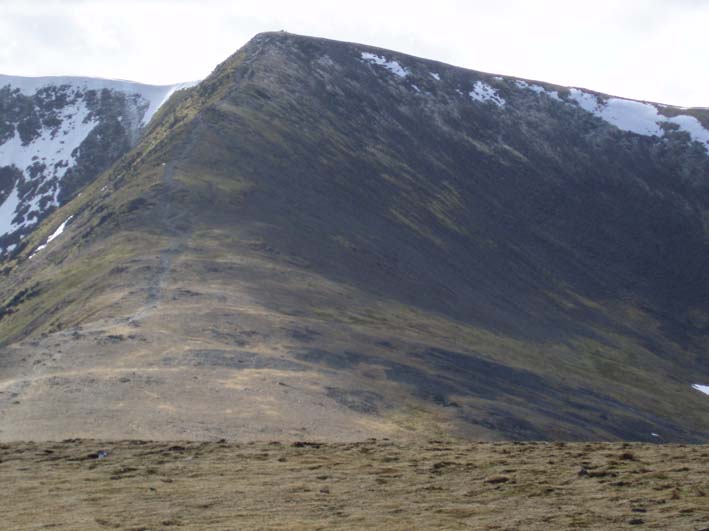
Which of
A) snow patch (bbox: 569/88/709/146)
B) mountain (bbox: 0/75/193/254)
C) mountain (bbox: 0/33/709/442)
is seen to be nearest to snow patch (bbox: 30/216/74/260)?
mountain (bbox: 0/33/709/442)

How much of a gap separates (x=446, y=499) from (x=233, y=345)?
24.5 meters

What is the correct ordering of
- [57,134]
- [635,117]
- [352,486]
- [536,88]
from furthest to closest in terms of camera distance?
[57,134]
[635,117]
[536,88]
[352,486]

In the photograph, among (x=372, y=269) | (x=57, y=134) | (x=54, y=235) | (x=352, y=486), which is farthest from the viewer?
(x=57, y=134)

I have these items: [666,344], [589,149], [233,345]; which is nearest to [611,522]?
[233,345]

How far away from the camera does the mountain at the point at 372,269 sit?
4191 cm

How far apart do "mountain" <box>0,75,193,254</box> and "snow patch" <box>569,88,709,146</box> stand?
5535cm

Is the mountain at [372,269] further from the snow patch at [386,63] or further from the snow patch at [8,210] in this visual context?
the snow patch at [8,210]

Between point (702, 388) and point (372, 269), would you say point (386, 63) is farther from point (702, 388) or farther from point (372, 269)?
point (372, 269)

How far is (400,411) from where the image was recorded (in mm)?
42781

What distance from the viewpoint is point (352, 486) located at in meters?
24.5

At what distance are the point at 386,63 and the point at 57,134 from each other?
1848 inches

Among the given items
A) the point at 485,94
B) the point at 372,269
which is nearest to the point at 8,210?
the point at 485,94

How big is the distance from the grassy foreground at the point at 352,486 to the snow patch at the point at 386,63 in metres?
100

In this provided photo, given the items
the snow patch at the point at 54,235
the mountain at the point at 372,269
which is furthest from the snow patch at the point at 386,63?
the snow patch at the point at 54,235
